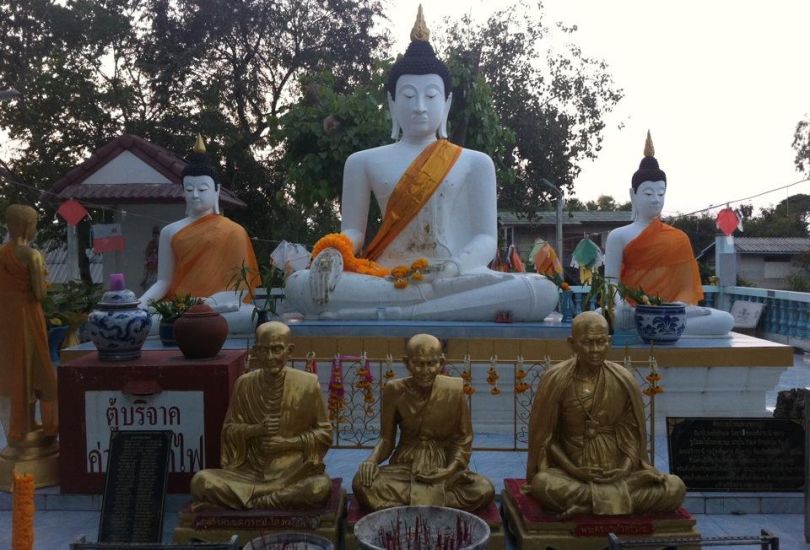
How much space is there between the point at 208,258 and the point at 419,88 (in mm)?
3074

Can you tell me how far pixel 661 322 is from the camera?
21.5ft

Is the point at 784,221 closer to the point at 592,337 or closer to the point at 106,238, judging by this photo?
the point at 106,238

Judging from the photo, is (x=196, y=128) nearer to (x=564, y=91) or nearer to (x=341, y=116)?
(x=341, y=116)

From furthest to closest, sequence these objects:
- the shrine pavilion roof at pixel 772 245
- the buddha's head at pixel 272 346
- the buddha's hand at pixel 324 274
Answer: the shrine pavilion roof at pixel 772 245
the buddha's hand at pixel 324 274
the buddha's head at pixel 272 346

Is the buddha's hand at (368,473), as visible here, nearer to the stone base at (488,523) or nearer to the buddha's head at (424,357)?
the stone base at (488,523)

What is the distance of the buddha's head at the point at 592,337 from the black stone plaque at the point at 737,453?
1047mm

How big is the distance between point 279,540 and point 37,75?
50.3 ft

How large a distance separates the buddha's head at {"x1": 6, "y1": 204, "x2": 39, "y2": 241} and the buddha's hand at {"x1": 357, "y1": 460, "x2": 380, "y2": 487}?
307cm

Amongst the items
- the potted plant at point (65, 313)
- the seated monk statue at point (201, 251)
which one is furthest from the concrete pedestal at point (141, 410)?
the potted plant at point (65, 313)

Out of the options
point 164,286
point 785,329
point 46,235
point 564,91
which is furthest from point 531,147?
point 46,235

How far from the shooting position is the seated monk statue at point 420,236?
24.7 ft

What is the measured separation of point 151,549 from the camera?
11.5 ft

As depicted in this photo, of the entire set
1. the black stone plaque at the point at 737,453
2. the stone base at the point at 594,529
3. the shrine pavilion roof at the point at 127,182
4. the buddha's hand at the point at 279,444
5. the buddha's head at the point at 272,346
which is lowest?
the stone base at the point at 594,529

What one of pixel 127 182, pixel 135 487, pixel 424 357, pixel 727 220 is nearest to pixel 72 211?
pixel 127 182
